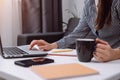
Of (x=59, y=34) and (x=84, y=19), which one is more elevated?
(x=84, y=19)

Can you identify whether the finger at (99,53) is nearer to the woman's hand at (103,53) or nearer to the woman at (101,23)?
the woman's hand at (103,53)

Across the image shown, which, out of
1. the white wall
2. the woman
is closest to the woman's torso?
the woman

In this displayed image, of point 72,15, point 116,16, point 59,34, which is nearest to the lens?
point 116,16

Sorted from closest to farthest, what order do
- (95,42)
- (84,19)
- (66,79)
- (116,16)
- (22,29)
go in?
(66,79) → (95,42) → (116,16) → (84,19) → (22,29)

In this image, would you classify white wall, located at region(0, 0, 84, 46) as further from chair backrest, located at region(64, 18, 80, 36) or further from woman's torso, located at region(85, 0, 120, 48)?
woman's torso, located at region(85, 0, 120, 48)

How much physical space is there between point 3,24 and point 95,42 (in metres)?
1.99

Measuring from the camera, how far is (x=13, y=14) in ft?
9.18

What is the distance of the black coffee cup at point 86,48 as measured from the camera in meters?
0.90

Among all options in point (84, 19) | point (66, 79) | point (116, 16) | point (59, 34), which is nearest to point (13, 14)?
point (59, 34)

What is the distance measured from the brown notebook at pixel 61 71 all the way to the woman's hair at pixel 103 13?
0.49 meters

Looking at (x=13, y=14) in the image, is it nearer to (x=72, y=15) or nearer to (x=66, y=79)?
(x=72, y=15)

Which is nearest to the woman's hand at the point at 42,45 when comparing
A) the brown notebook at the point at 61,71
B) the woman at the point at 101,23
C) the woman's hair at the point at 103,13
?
the woman at the point at 101,23

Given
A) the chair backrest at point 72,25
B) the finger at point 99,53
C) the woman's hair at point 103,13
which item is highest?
the woman's hair at point 103,13

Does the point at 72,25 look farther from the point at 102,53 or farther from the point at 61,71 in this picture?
the point at 61,71
